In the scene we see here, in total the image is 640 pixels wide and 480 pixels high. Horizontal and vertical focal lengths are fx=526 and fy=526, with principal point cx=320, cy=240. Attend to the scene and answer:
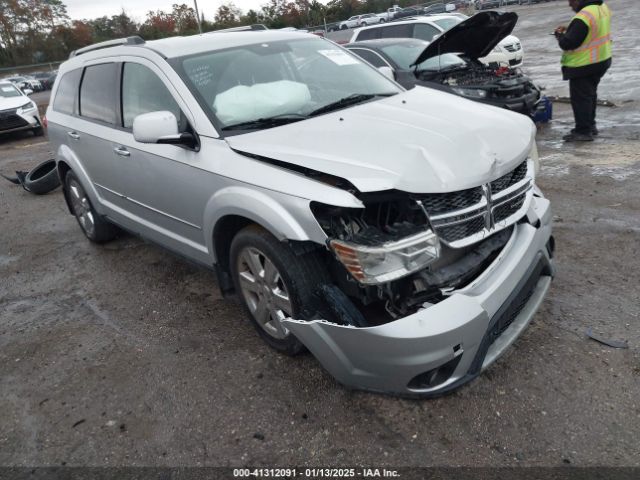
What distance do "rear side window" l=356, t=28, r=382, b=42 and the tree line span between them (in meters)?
41.7

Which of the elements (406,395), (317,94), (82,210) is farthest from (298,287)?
(82,210)

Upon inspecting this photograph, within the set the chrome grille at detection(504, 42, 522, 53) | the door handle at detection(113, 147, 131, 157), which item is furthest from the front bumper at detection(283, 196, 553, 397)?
the chrome grille at detection(504, 42, 522, 53)

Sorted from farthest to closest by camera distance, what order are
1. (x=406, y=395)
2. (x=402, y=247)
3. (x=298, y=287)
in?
1. (x=298, y=287)
2. (x=406, y=395)
3. (x=402, y=247)

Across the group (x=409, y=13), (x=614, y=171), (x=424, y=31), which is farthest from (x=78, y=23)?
(x=614, y=171)

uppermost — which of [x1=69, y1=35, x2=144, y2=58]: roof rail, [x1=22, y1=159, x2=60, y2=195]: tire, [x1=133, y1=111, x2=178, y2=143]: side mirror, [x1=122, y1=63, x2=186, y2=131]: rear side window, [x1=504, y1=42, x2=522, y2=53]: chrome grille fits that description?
[x1=69, y1=35, x2=144, y2=58]: roof rail

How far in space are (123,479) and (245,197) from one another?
4.87 ft

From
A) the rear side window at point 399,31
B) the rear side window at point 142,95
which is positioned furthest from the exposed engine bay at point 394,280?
the rear side window at point 399,31

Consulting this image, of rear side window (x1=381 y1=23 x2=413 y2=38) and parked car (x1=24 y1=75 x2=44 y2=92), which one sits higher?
rear side window (x1=381 y1=23 x2=413 y2=38)

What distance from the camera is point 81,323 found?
3918mm

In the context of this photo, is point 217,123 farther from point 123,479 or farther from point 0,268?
point 0,268

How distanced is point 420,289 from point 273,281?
846 millimetres

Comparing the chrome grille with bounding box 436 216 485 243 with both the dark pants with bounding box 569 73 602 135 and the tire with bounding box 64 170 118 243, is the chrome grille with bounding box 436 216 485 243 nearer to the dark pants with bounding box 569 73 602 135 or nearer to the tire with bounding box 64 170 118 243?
the tire with bounding box 64 170 118 243

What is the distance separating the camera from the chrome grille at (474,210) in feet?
8.07

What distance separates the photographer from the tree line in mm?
53531
